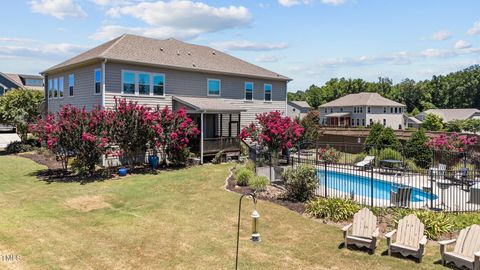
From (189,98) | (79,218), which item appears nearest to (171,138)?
(189,98)

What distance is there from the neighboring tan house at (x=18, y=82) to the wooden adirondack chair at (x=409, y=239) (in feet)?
188

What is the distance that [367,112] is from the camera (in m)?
61.9

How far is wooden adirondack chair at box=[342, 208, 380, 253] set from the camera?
348 inches

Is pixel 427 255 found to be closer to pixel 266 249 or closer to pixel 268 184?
pixel 266 249

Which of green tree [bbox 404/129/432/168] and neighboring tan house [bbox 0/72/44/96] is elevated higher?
neighboring tan house [bbox 0/72/44/96]

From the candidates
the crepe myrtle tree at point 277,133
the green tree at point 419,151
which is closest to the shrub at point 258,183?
the crepe myrtle tree at point 277,133

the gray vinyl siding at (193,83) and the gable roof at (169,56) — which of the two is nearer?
the gray vinyl siding at (193,83)

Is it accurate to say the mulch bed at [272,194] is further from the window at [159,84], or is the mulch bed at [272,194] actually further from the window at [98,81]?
the window at [98,81]

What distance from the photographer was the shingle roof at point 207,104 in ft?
74.8

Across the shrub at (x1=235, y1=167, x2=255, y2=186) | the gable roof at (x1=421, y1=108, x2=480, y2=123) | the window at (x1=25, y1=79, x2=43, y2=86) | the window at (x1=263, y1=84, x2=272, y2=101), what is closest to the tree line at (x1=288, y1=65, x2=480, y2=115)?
the gable roof at (x1=421, y1=108, x2=480, y2=123)

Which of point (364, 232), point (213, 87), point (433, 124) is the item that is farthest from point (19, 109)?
point (433, 124)

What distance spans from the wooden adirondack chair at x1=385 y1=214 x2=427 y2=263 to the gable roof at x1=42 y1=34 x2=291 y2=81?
17.5 meters

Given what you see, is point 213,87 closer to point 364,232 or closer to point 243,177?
point 243,177

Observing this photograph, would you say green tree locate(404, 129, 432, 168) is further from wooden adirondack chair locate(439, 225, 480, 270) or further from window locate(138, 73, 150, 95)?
window locate(138, 73, 150, 95)
